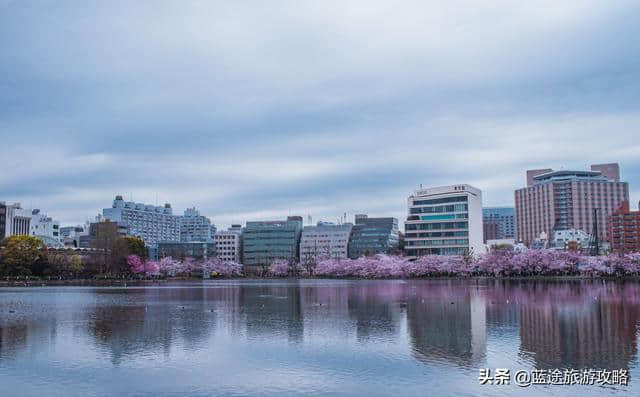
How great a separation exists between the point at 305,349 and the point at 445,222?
135765 mm

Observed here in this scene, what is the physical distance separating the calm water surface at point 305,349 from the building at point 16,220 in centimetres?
13298

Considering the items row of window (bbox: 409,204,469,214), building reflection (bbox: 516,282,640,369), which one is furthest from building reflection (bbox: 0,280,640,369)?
row of window (bbox: 409,204,469,214)

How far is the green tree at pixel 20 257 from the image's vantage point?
105562 mm

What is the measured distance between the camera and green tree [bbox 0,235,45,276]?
106 metres

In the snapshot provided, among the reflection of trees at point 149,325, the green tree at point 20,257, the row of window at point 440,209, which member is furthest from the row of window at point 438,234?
the reflection of trees at point 149,325

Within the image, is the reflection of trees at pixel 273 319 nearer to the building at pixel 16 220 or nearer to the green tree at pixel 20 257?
the green tree at pixel 20 257

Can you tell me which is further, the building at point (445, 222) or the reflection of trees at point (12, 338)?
the building at point (445, 222)

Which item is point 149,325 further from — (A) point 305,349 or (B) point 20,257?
(B) point 20,257

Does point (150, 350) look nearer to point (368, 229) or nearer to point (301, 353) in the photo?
point (301, 353)

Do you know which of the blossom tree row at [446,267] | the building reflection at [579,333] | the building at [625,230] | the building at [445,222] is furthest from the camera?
the building at [445,222]

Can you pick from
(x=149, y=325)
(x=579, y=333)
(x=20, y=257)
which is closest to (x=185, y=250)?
(x=20, y=257)

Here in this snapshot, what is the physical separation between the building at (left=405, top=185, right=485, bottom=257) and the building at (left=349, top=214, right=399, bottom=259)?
1126 inches

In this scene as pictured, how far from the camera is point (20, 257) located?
10638 centimetres

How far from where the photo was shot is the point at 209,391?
1959 cm
